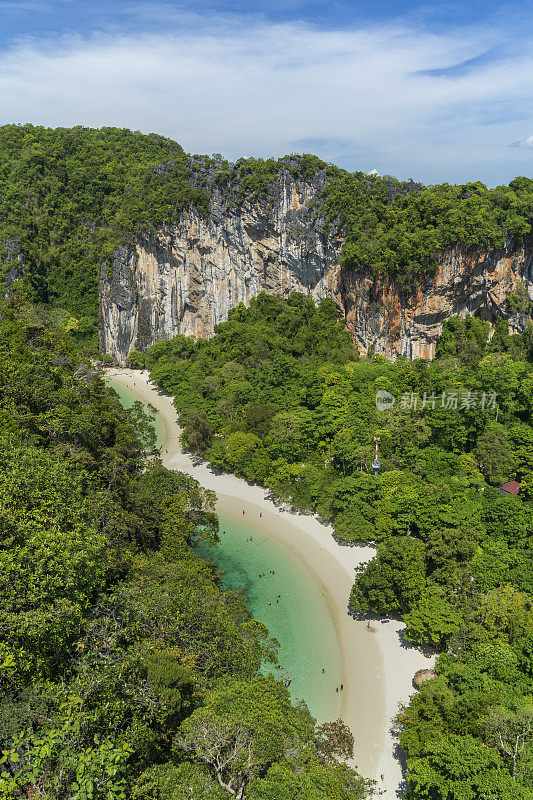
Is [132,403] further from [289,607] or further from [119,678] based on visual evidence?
[119,678]

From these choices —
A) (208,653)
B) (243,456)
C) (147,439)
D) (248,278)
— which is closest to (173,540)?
(208,653)

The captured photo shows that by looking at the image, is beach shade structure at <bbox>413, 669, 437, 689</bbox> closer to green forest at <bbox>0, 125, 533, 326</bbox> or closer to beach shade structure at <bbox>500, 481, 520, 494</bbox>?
beach shade structure at <bbox>500, 481, 520, 494</bbox>

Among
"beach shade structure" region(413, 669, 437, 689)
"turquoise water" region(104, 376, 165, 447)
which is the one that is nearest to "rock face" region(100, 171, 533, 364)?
"turquoise water" region(104, 376, 165, 447)

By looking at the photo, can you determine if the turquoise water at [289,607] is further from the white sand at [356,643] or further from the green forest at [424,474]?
the green forest at [424,474]

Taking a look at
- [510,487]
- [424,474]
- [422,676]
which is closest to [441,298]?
[424,474]
